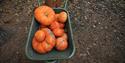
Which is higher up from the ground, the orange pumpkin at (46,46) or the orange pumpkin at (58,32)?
the orange pumpkin at (58,32)

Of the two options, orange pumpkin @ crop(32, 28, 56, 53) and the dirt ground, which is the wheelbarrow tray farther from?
the dirt ground

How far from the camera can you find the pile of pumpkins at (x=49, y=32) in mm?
2061

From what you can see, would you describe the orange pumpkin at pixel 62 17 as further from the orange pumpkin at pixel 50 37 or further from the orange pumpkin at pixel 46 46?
the orange pumpkin at pixel 46 46

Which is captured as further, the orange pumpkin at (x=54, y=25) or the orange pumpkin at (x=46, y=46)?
the orange pumpkin at (x=54, y=25)

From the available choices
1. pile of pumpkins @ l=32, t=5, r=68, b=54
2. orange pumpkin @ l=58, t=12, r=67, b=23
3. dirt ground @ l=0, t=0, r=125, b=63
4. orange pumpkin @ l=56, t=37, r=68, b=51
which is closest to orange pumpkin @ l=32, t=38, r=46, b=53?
pile of pumpkins @ l=32, t=5, r=68, b=54

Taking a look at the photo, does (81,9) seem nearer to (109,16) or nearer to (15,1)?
(109,16)

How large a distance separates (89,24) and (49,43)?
1.75 metres

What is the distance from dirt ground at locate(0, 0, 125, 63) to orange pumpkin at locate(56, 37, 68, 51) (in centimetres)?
97

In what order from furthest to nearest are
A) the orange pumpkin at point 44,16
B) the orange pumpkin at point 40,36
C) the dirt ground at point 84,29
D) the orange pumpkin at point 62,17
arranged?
the dirt ground at point 84,29 → the orange pumpkin at point 62,17 → the orange pumpkin at point 44,16 → the orange pumpkin at point 40,36

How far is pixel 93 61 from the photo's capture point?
308 cm

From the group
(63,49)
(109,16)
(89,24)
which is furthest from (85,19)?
(63,49)

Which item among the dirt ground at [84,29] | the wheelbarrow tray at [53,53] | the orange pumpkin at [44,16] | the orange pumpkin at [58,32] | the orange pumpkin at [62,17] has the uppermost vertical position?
the orange pumpkin at [44,16]

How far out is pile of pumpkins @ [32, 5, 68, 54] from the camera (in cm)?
206

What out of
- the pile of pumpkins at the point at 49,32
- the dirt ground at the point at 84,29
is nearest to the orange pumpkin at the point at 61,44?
the pile of pumpkins at the point at 49,32
